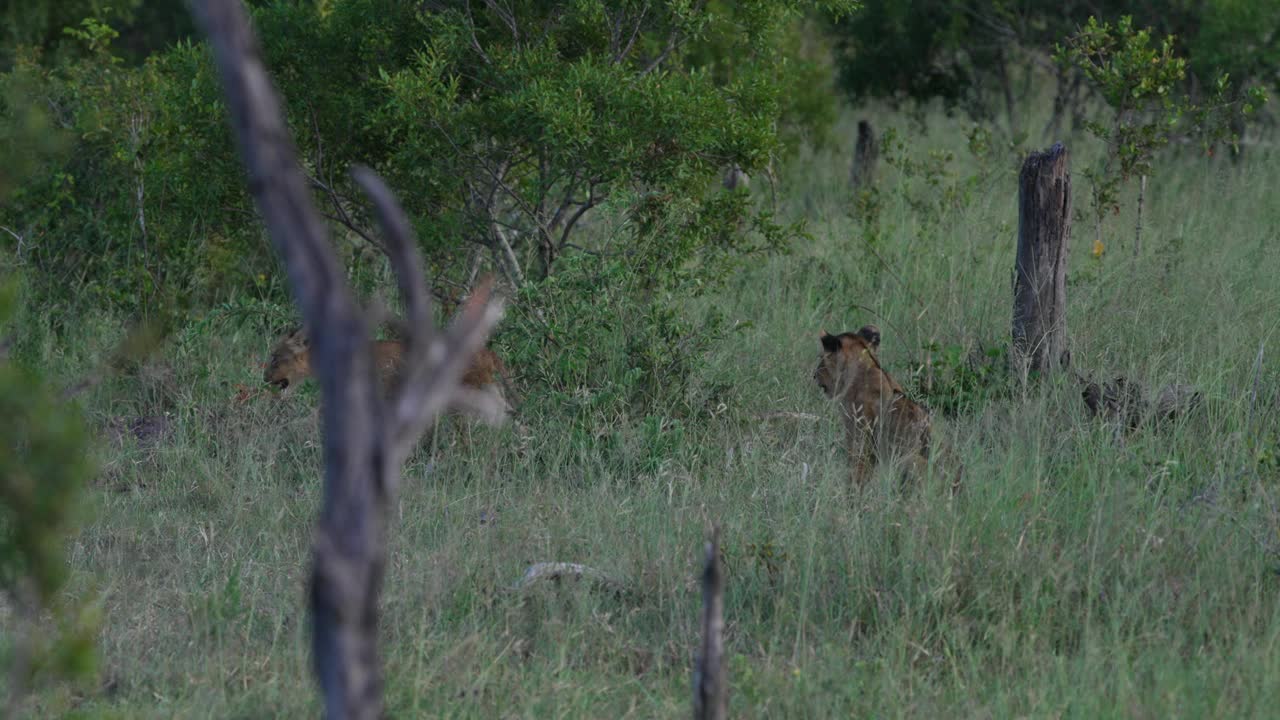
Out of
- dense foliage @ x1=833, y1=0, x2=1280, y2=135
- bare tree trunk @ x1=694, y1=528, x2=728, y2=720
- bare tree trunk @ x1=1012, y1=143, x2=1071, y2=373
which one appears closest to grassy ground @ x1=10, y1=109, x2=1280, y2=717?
bare tree trunk @ x1=1012, y1=143, x2=1071, y2=373

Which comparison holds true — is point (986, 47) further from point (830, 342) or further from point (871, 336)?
point (830, 342)

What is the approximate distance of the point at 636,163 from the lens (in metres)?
7.33

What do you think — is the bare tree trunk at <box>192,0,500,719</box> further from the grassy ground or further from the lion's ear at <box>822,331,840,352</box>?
the lion's ear at <box>822,331,840,352</box>

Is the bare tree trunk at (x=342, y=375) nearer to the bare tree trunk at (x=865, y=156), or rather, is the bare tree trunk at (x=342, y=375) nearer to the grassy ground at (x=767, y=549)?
the grassy ground at (x=767, y=549)

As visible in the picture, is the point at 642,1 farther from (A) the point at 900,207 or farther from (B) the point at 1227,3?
(B) the point at 1227,3

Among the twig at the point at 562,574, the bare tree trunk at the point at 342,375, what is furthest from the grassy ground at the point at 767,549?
the bare tree trunk at the point at 342,375

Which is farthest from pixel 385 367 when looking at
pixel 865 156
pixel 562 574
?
pixel 865 156

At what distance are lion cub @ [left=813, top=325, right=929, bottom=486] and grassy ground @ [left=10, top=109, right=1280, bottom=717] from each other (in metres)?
0.18

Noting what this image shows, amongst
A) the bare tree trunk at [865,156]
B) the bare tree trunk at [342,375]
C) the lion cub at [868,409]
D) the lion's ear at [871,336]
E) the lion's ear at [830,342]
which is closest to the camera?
the bare tree trunk at [342,375]

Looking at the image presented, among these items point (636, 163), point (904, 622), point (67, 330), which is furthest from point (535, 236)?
point (904, 622)

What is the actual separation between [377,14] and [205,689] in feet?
14.6

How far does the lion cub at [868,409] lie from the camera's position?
18.7 feet

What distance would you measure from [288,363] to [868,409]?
3.48m

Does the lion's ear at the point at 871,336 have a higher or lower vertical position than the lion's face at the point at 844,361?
Answer: higher
